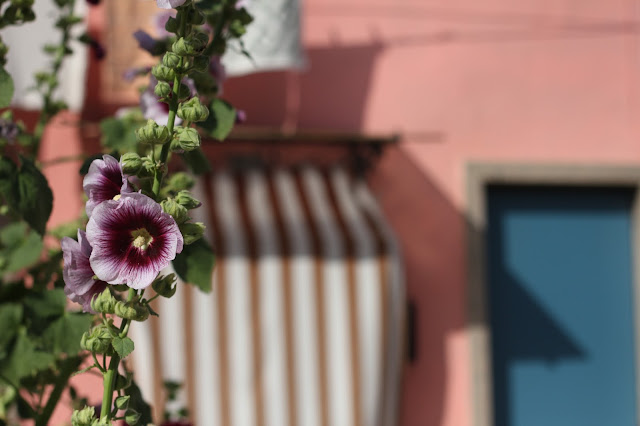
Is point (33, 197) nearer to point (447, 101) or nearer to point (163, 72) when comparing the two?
point (163, 72)

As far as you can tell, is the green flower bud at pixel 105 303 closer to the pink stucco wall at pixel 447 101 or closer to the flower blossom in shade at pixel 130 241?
the flower blossom in shade at pixel 130 241

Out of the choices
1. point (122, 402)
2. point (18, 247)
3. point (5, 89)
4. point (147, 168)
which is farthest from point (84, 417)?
point (18, 247)

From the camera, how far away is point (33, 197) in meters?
1.19

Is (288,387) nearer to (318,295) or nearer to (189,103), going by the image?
(318,295)

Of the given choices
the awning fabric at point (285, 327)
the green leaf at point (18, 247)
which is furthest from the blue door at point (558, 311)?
the green leaf at point (18, 247)

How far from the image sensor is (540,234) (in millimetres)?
4422

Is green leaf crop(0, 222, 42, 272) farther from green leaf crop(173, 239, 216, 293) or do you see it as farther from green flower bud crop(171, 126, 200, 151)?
green flower bud crop(171, 126, 200, 151)

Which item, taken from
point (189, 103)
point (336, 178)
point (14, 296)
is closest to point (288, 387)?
point (336, 178)

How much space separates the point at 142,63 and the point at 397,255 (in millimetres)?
1358

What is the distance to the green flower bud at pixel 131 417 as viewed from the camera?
2.93 feet

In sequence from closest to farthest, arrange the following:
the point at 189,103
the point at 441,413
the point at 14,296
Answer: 1. the point at 189,103
2. the point at 14,296
3. the point at 441,413

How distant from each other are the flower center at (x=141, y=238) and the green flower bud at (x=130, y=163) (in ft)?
0.20

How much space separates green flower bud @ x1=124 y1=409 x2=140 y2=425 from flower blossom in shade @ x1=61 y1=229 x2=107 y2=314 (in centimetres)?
11

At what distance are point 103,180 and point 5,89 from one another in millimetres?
352
